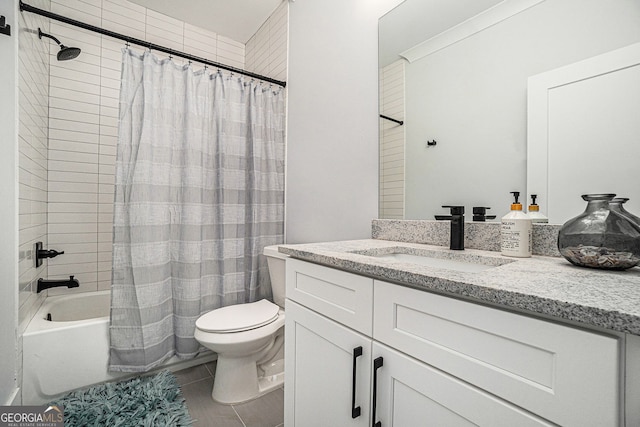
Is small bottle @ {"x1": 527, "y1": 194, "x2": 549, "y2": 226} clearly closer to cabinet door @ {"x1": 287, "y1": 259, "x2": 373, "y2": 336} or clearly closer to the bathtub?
cabinet door @ {"x1": 287, "y1": 259, "x2": 373, "y2": 336}

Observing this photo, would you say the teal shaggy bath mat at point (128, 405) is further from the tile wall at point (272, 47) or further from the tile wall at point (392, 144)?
the tile wall at point (272, 47)

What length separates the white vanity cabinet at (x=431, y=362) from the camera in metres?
0.46

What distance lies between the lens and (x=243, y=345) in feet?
4.91

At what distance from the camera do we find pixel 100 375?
1.61 meters

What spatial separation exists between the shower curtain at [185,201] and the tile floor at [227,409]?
229 millimetres

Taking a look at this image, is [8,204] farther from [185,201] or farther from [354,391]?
[354,391]

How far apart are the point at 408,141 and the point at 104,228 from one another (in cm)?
223

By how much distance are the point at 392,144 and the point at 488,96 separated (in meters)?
0.47

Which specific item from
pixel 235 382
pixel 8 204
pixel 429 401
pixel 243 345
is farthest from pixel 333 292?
pixel 8 204

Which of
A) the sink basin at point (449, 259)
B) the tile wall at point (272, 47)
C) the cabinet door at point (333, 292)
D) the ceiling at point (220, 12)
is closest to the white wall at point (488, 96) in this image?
the sink basin at point (449, 259)

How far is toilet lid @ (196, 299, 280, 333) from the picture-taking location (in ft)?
4.97

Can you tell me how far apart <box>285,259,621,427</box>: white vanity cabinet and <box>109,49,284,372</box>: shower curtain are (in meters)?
1.02

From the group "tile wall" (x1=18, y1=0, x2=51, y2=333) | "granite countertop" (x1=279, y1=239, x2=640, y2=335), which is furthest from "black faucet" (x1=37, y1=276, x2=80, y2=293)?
"granite countertop" (x1=279, y1=239, x2=640, y2=335)

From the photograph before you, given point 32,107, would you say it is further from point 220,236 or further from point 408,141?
point 408,141
